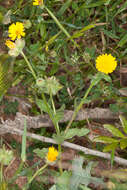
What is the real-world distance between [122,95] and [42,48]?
2.30ft

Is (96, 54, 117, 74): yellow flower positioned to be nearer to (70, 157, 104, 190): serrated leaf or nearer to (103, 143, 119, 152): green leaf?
(103, 143, 119, 152): green leaf

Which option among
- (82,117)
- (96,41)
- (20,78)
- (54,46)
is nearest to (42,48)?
(54,46)

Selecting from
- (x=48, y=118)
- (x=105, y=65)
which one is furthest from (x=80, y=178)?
(x=105, y=65)

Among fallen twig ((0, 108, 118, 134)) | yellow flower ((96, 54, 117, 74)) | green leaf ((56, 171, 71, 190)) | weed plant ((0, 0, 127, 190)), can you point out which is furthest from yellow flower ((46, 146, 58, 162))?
yellow flower ((96, 54, 117, 74))

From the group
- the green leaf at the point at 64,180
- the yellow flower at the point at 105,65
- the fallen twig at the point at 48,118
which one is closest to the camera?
the green leaf at the point at 64,180

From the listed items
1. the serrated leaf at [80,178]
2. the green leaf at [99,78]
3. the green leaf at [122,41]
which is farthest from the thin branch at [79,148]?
the green leaf at [122,41]

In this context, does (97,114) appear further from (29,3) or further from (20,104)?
(29,3)

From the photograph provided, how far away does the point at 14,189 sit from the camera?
1693 millimetres

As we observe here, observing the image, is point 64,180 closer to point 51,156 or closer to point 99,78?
point 51,156

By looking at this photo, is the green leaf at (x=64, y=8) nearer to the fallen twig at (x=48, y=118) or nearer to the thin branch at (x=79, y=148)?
the fallen twig at (x=48, y=118)

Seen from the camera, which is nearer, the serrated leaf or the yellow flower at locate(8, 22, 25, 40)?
the serrated leaf

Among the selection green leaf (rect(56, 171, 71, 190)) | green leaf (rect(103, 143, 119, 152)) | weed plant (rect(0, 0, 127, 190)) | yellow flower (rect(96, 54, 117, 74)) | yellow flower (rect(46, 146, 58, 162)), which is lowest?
green leaf (rect(56, 171, 71, 190))

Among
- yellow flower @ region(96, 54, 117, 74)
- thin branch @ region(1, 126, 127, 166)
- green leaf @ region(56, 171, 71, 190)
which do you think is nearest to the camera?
green leaf @ region(56, 171, 71, 190)

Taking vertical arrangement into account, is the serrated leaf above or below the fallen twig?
below
